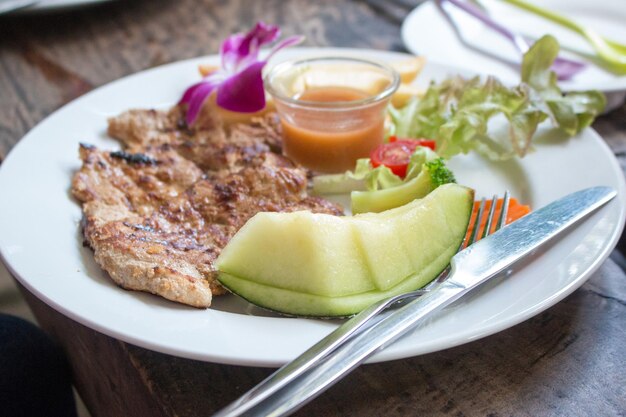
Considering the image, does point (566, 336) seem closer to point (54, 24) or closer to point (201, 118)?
point (201, 118)

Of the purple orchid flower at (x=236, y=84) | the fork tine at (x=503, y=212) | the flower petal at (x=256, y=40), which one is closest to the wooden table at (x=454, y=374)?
the fork tine at (x=503, y=212)

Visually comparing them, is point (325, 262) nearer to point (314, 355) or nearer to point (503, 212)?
point (314, 355)

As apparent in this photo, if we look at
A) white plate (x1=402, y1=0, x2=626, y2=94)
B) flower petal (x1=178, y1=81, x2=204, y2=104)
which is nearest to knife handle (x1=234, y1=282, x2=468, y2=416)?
flower petal (x1=178, y1=81, x2=204, y2=104)

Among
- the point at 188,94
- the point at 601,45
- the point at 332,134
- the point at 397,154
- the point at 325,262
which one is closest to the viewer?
the point at 325,262

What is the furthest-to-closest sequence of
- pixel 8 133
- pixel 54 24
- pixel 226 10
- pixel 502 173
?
pixel 226 10
pixel 54 24
pixel 8 133
pixel 502 173

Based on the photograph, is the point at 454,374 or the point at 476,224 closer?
the point at 454,374

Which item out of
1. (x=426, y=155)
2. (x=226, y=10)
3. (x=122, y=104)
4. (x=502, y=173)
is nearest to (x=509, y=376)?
(x=426, y=155)

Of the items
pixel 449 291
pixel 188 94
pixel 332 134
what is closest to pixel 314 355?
pixel 449 291
